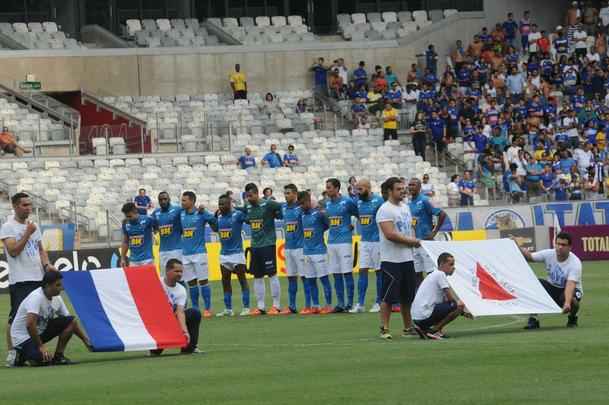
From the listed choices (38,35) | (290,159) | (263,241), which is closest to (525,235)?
(290,159)

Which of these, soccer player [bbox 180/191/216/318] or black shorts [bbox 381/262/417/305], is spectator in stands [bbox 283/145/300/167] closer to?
soccer player [bbox 180/191/216/318]

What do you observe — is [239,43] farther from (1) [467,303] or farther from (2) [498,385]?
(2) [498,385]

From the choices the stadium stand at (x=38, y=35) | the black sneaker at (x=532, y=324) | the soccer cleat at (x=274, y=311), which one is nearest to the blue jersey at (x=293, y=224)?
the soccer cleat at (x=274, y=311)

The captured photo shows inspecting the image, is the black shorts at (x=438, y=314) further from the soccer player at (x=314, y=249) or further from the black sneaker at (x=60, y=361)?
the soccer player at (x=314, y=249)

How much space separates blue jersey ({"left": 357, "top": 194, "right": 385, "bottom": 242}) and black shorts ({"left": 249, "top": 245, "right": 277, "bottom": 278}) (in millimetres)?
1553

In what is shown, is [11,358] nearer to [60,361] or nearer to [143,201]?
[60,361]

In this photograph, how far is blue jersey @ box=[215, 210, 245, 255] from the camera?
959 inches

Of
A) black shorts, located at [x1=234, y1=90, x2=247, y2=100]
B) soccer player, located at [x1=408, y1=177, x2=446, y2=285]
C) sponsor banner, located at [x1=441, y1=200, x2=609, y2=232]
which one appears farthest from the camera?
black shorts, located at [x1=234, y1=90, x2=247, y2=100]

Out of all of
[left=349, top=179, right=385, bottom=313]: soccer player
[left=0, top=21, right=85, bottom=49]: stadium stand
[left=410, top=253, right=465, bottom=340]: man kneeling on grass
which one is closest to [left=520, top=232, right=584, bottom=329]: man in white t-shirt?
[left=410, top=253, right=465, bottom=340]: man kneeling on grass

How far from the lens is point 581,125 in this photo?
152ft

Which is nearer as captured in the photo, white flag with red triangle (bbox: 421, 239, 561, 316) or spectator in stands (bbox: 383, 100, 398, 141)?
white flag with red triangle (bbox: 421, 239, 561, 316)

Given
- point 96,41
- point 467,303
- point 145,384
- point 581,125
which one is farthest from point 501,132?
point 145,384

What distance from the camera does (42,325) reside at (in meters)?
16.3

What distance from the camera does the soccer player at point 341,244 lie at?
23891 millimetres
